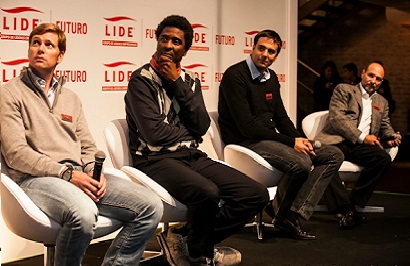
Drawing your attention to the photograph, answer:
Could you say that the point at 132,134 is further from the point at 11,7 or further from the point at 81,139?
the point at 11,7

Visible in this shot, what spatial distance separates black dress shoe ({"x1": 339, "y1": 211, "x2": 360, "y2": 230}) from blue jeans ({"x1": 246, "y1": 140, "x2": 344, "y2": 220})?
1.80 feet

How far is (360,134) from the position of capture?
19.6 feet

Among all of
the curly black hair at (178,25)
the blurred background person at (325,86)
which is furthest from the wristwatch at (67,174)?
the blurred background person at (325,86)

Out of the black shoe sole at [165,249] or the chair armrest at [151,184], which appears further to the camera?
the black shoe sole at [165,249]

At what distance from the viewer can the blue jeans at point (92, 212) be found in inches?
129

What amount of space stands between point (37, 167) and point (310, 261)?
1.92m

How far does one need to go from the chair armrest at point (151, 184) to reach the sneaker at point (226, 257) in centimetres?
49

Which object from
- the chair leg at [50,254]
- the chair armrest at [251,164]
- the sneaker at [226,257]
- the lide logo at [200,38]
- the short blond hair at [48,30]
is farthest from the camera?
the lide logo at [200,38]

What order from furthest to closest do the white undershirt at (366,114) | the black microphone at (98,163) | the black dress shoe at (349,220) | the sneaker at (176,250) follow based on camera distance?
the white undershirt at (366,114) < the black dress shoe at (349,220) < the sneaker at (176,250) < the black microphone at (98,163)

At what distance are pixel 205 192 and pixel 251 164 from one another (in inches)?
39.3

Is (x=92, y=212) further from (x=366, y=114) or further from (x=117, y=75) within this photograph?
(x=366, y=114)

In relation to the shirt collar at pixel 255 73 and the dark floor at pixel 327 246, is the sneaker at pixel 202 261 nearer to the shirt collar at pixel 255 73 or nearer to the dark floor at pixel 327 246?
the dark floor at pixel 327 246

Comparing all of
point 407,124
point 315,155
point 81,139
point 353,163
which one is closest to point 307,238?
point 315,155

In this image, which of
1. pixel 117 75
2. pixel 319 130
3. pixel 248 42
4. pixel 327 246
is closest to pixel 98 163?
pixel 117 75
